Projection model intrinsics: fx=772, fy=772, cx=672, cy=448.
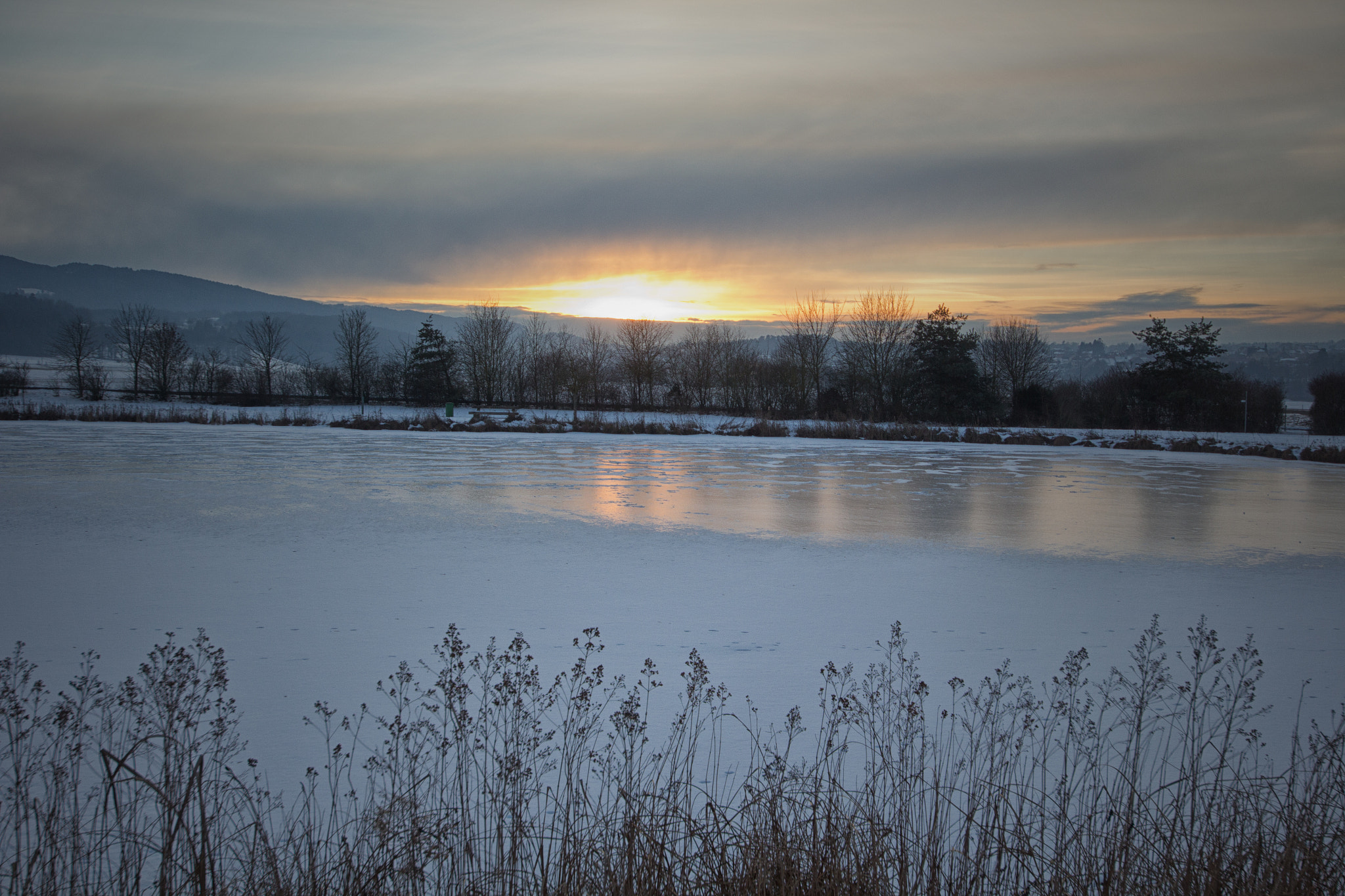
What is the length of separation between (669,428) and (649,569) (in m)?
20.3

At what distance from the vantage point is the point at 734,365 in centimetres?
4153

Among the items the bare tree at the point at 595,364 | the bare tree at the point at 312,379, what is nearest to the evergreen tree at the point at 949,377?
the bare tree at the point at 595,364

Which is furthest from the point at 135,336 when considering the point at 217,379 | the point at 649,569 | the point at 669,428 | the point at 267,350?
the point at 649,569

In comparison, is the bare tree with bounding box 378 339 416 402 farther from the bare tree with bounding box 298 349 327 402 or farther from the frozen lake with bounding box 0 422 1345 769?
the frozen lake with bounding box 0 422 1345 769

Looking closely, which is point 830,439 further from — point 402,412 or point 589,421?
point 402,412

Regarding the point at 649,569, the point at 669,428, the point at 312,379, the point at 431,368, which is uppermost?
the point at 431,368

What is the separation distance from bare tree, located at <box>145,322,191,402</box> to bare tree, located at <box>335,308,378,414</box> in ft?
26.8

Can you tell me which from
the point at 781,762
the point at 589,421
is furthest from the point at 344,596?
the point at 589,421

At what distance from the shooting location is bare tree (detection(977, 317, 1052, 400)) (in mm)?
53406

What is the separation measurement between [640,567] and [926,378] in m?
30.7

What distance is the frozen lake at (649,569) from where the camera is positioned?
15.8 ft

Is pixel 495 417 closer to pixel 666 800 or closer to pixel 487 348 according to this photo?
pixel 487 348

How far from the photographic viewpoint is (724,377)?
137ft

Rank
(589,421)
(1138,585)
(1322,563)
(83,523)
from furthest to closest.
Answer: (589,421) → (83,523) → (1322,563) → (1138,585)
